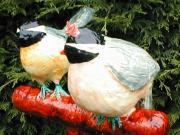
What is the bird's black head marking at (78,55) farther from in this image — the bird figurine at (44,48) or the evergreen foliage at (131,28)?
the evergreen foliage at (131,28)

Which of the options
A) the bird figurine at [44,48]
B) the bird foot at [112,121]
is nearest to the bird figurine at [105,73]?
the bird foot at [112,121]

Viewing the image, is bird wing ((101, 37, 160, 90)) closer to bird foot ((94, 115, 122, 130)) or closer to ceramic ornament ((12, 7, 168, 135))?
ceramic ornament ((12, 7, 168, 135))

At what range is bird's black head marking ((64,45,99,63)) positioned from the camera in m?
1.13

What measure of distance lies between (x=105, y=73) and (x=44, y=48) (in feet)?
1.04

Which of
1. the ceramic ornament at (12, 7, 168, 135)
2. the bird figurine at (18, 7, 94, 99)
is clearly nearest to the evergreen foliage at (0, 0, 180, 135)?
the bird figurine at (18, 7, 94, 99)

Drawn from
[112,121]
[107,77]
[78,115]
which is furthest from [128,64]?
[78,115]

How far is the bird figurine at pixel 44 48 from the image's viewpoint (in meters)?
1.38

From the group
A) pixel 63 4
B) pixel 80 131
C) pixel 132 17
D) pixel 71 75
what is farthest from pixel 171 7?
pixel 71 75

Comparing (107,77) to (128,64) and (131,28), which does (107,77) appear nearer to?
(128,64)

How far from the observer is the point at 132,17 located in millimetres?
1958

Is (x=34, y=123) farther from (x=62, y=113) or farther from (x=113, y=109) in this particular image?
(x=113, y=109)

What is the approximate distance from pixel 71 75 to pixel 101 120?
0.22 metres

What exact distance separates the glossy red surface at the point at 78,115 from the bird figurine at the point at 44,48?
3.2 inches

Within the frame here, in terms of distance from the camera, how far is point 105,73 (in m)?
1.13
